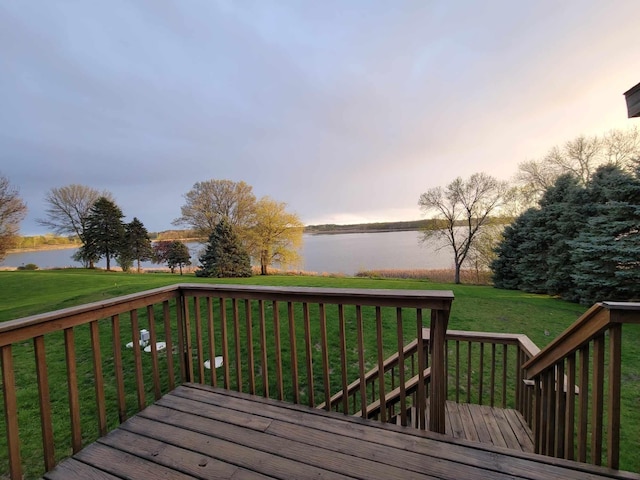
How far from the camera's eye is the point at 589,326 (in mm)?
1240

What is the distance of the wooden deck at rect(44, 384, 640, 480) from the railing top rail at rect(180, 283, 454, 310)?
0.79 metres

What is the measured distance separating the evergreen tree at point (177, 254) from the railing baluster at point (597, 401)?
24000 millimetres

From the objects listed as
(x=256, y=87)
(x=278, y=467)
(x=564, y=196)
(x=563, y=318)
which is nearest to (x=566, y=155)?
(x=564, y=196)

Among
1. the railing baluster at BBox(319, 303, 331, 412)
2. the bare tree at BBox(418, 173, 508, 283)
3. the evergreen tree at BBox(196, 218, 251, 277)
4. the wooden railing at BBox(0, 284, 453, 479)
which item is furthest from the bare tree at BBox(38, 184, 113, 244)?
the railing baluster at BBox(319, 303, 331, 412)

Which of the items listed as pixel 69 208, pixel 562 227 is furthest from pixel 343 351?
pixel 69 208

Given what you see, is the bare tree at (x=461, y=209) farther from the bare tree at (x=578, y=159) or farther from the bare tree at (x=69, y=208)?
the bare tree at (x=69, y=208)

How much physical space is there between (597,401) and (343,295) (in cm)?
131

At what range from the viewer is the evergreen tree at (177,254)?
71.4ft

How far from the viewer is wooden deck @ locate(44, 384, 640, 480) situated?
1.33 m

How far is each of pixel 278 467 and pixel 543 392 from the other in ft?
5.61

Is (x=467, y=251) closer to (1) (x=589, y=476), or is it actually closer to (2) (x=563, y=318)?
(2) (x=563, y=318)

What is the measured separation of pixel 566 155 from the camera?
42.4 ft

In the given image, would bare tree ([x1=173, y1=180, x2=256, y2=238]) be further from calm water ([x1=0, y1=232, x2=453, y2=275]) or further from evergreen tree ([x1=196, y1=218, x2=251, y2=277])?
calm water ([x1=0, y1=232, x2=453, y2=275])

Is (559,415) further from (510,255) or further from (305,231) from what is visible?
(305,231)
